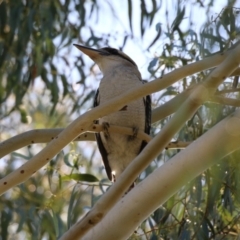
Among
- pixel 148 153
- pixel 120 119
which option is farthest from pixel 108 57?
pixel 148 153

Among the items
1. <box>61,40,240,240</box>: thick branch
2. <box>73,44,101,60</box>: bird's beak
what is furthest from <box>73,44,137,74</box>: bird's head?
<box>61,40,240,240</box>: thick branch

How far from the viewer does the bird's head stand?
3.63 metres

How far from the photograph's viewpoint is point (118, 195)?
1775 mm

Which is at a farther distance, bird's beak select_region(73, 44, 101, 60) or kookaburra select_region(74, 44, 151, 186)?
bird's beak select_region(73, 44, 101, 60)

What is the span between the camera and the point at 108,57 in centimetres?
369

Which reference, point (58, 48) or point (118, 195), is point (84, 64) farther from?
point (118, 195)

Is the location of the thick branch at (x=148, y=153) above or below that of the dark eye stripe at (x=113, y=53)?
below

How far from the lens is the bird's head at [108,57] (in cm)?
363

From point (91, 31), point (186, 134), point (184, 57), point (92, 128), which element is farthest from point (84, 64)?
point (92, 128)

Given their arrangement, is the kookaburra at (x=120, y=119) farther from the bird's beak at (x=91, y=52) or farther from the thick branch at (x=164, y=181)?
the thick branch at (x=164, y=181)

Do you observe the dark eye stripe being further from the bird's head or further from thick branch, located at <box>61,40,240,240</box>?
thick branch, located at <box>61,40,240,240</box>

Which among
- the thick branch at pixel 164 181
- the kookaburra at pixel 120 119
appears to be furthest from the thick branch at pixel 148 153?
the kookaburra at pixel 120 119

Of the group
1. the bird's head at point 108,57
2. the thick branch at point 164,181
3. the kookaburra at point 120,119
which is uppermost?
the bird's head at point 108,57

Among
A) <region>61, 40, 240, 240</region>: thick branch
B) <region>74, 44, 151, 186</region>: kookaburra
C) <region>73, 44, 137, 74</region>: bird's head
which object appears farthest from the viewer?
<region>73, 44, 137, 74</region>: bird's head
